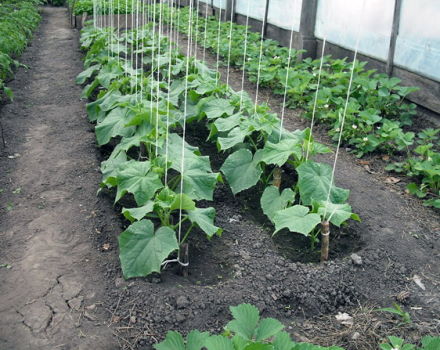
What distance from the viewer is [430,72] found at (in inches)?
233

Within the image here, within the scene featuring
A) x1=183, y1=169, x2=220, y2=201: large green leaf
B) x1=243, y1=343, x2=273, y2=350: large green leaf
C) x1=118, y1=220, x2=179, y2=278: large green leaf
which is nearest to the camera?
x1=243, y1=343, x2=273, y2=350: large green leaf

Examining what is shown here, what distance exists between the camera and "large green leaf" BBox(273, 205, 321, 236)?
3283 mm

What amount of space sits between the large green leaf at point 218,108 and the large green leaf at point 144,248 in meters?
1.88

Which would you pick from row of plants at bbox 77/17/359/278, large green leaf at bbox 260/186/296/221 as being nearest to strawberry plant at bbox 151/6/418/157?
row of plants at bbox 77/17/359/278

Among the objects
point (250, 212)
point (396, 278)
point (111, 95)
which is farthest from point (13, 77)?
point (396, 278)

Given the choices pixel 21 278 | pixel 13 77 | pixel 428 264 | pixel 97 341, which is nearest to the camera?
pixel 97 341

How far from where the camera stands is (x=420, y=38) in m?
5.97

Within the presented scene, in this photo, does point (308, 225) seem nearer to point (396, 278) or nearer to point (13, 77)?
point (396, 278)

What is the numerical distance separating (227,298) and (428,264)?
1446 mm

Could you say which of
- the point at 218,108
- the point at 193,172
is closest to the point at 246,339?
the point at 193,172

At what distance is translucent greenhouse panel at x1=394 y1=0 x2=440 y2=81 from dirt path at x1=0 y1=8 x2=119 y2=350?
3.73 m

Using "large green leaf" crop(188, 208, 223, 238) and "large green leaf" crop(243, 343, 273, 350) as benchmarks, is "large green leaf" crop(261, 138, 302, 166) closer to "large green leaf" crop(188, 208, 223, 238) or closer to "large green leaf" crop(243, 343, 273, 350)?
"large green leaf" crop(188, 208, 223, 238)

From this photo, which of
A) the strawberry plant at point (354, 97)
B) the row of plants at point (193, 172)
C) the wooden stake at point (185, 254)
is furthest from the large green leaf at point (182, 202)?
the strawberry plant at point (354, 97)

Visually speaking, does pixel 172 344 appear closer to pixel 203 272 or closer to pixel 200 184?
pixel 203 272
